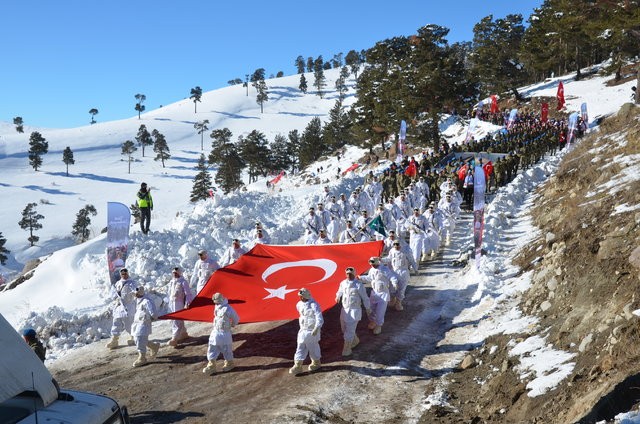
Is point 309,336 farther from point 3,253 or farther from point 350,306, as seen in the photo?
point 3,253

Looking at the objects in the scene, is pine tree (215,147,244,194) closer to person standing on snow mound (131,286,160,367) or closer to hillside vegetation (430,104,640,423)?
hillside vegetation (430,104,640,423)

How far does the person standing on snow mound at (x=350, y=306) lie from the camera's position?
1028cm

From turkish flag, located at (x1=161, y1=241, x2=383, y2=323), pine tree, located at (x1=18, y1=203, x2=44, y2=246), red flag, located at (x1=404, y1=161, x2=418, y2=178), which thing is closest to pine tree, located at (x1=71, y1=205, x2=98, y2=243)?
pine tree, located at (x1=18, y1=203, x2=44, y2=246)

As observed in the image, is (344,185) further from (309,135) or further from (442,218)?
(309,135)

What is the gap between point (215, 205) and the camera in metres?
24.3

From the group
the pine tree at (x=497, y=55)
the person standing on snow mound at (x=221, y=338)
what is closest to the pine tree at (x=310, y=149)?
the pine tree at (x=497, y=55)

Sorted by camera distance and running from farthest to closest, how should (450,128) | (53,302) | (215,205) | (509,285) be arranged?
1. (450,128)
2. (215,205)
3. (53,302)
4. (509,285)

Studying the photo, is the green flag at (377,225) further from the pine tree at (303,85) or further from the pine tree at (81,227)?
the pine tree at (303,85)

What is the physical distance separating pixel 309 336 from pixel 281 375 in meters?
0.91

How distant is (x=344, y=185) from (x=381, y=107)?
57.5 ft

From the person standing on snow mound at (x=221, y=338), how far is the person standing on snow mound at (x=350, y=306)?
7.28 feet

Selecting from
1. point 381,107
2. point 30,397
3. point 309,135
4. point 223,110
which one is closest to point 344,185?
point 381,107

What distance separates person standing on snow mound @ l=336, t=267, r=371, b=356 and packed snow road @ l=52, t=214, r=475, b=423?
0.27m

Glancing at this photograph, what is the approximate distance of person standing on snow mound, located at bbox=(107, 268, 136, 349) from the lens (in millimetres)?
11820
